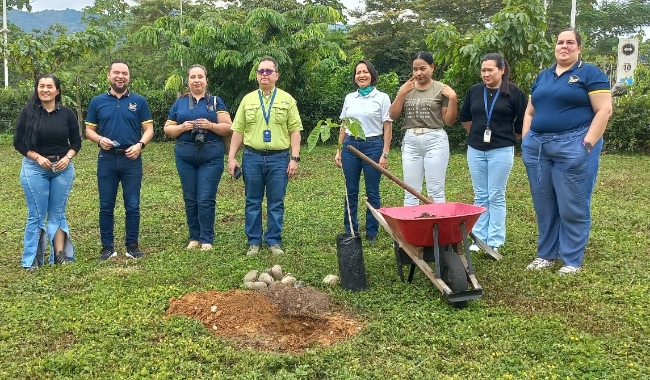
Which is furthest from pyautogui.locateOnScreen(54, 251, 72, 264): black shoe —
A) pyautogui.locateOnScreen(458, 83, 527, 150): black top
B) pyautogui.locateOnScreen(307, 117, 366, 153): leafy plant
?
pyautogui.locateOnScreen(458, 83, 527, 150): black top

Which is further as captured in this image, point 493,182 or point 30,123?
point 493,182

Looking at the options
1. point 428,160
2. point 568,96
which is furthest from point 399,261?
point 568,96

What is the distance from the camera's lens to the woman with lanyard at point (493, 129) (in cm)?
505

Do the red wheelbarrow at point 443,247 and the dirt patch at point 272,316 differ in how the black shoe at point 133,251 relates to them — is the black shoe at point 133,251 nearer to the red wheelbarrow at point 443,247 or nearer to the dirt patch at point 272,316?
the dirt patch at point 272,316

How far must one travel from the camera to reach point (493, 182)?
5.18 meters

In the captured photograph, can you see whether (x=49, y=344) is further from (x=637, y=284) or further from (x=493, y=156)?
(x=637, y=284)

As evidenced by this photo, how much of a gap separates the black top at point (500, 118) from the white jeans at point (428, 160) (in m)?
0.30

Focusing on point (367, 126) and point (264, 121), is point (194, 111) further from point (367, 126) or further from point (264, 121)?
point (367, 126)

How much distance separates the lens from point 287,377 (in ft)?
10.2

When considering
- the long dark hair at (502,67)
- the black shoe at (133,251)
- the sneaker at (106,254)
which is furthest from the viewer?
the black shoe at (133,251)

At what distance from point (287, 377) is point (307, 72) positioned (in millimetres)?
11830

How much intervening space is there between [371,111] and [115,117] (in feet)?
7.61

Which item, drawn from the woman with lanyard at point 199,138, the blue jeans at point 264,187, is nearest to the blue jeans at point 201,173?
the woman with lanyard at point 199,138

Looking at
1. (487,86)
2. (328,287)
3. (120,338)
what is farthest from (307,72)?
(120,338)
